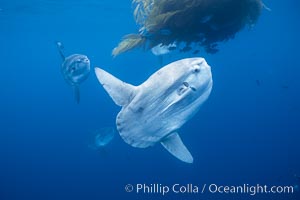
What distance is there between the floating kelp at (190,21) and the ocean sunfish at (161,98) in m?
1.54

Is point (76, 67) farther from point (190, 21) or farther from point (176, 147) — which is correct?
point (176, 147)

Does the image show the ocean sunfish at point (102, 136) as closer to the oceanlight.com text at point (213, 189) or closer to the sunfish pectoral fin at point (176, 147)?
the oceanlight.com text at point (213, 189)

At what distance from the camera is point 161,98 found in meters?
3.74

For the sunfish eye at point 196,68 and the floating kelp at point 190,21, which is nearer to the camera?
the sunfish eye at point 196,68

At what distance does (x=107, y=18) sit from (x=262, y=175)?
24031 mm

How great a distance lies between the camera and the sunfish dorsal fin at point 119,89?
394 cm

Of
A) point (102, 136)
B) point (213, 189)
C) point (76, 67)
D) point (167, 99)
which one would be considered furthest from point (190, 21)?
point (213, 189)

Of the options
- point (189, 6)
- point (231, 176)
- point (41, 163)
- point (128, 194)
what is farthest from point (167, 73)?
point (41, 163)

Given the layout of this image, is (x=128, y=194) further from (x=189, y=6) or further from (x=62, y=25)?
(x=62, y=25)

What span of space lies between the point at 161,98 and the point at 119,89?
606 millimetres

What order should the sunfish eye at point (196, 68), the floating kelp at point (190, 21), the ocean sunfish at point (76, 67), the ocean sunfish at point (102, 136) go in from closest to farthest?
the sunfish eye at point (196, 68), the floating kelp at point (190, 21), the ocean sunfish at point (76, 67), the ocean sunfish at point (102, 136)

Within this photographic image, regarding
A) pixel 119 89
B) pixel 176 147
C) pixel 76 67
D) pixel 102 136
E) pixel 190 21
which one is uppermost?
pixel 102 136

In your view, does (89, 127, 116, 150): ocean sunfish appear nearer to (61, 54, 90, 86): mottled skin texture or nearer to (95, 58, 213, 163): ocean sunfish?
(61, 54, 90, 86): mottled skin texture

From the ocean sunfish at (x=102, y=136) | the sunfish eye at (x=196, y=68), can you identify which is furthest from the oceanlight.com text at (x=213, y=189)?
the sunfish eye at (x=196, y=68)
